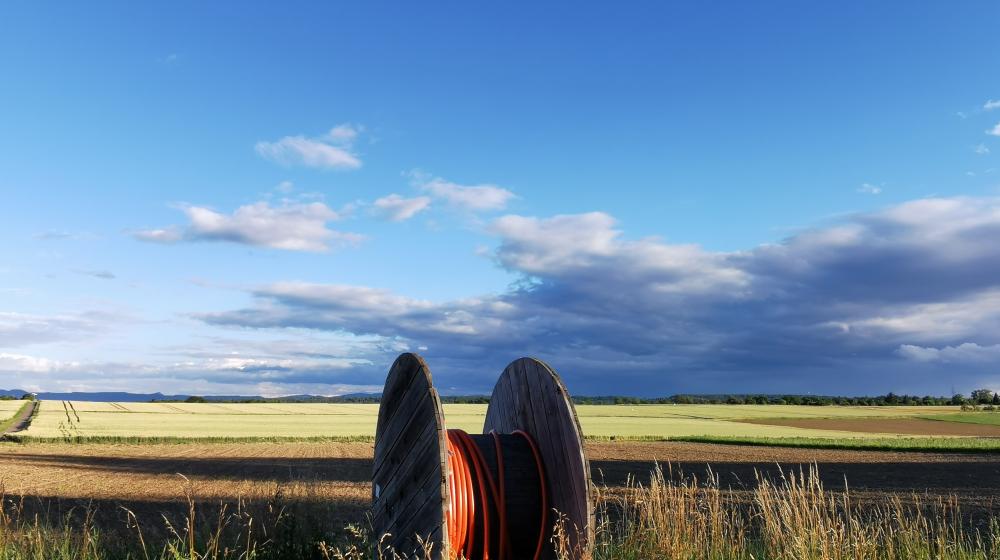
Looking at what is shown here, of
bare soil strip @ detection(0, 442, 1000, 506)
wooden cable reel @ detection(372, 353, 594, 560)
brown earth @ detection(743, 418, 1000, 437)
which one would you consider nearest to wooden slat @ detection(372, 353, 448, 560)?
wooden cable reel @ detection(372, 353, 594, 560)

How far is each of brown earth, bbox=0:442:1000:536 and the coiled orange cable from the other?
1.57 metres

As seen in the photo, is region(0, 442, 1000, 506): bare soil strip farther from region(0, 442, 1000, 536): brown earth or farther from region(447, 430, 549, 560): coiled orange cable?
region(447, 430, 549, 560): coiled orange cable

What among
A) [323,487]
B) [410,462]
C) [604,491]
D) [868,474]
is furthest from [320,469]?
[410,462]

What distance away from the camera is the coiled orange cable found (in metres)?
5.73

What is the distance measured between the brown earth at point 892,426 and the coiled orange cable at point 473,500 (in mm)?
48288

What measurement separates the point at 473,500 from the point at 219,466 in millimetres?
19607

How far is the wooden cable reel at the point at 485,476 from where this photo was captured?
5406mm

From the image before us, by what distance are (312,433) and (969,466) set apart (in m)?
28.9

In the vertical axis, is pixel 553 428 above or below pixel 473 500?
above

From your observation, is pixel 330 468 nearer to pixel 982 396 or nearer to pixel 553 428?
pixel 553 428

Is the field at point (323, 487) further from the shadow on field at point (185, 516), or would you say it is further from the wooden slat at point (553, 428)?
the wooden slat at point (553, 428)

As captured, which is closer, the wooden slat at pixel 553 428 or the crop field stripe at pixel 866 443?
the wooden slat at pixel 553 428

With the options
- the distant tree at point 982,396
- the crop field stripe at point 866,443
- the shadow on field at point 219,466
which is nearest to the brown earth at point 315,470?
the shadow on field at point 219,466

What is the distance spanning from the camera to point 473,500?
19.2ft
